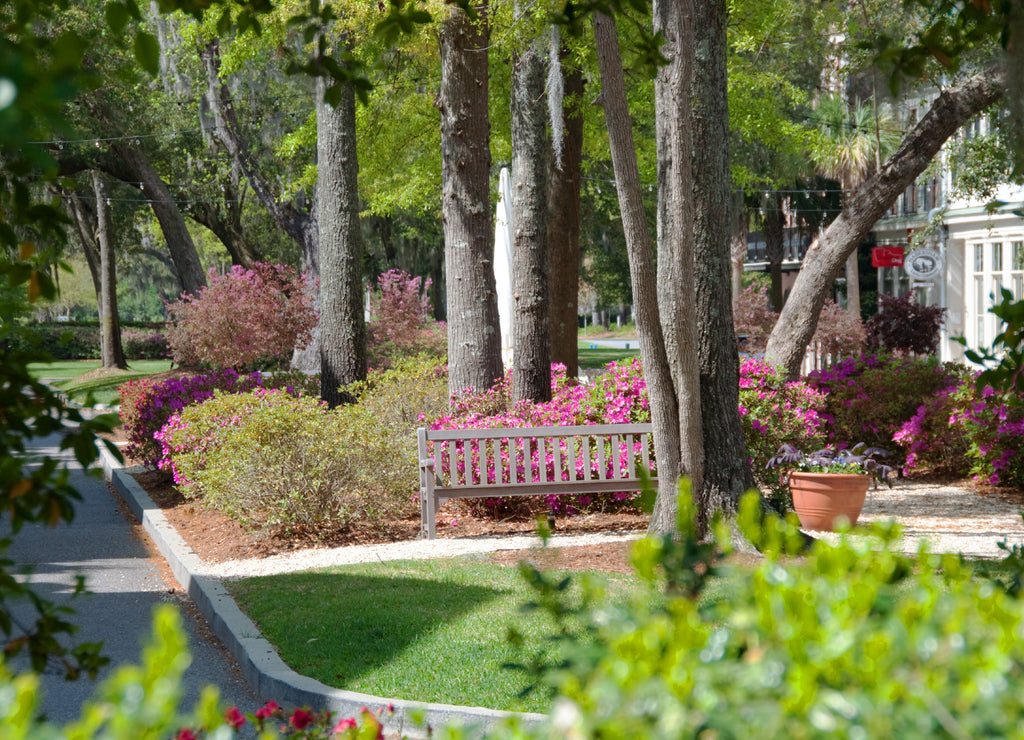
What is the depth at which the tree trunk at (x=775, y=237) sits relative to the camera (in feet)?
131

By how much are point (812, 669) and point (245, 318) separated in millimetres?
21673

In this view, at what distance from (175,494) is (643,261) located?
7203mm

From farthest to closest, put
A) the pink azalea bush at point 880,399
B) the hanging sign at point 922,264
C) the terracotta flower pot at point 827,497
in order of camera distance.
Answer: the hanging sign at point 922,264
the pink azalea bush at point 880,399
the terracotta flower pot at point 827,497

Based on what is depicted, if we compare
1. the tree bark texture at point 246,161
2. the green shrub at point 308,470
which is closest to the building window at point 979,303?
the tree bark texture at point 246,161

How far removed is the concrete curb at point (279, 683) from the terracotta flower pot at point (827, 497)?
Result: 198 inches

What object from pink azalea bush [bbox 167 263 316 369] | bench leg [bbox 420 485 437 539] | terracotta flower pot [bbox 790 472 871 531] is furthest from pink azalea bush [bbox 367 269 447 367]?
terracotta flower pot [bbox 790 472 871 531]

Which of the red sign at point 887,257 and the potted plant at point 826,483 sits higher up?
the red sign at point 887,257

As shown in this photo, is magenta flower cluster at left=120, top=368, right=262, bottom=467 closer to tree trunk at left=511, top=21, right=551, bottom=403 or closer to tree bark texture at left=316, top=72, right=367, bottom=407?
tree bark texture at left=316, top=72, right=367, bottom=407

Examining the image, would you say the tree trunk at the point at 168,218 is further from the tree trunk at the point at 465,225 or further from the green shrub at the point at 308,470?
the green shrub at the point at 308,470

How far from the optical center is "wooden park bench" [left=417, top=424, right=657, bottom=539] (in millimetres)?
9183

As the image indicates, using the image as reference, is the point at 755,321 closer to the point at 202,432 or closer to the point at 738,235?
the point at 738,235

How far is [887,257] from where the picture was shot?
106 feet

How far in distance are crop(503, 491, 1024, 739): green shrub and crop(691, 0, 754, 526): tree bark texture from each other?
20.9 ft

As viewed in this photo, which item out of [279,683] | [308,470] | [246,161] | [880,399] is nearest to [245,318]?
[246,161]
